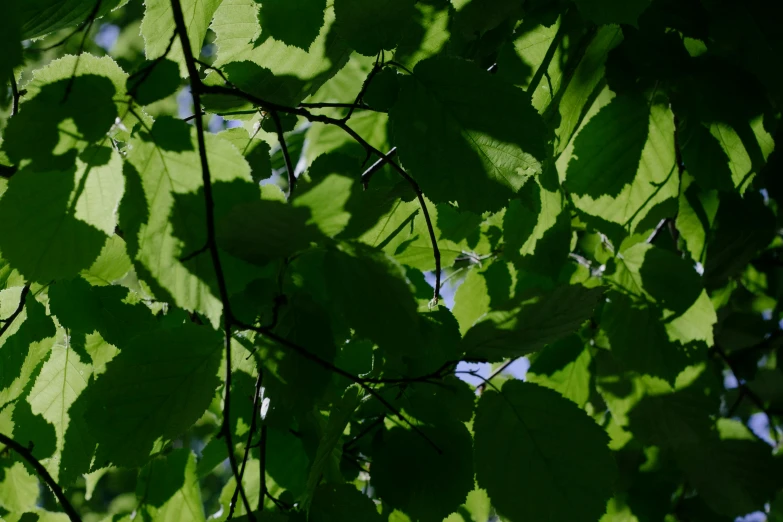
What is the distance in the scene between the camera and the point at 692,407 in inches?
63.6

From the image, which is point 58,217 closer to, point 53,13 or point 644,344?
point 53,13

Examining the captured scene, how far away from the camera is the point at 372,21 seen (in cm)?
86

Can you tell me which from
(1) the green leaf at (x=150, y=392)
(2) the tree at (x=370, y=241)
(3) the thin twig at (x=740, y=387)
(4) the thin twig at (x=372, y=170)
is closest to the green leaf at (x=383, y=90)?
(2) the tree at (x=370, y=241)

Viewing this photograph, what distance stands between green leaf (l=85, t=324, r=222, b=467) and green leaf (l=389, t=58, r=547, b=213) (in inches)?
14.2

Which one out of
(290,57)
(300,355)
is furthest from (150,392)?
(290,57)

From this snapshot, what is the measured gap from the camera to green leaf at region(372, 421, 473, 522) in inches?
37.6

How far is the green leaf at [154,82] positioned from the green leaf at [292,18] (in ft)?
0.63

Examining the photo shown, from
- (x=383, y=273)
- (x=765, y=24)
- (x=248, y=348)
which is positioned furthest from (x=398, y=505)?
(x=765, y=24)

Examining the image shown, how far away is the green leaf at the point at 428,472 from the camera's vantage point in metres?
0.95

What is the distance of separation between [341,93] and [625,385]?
95 cm

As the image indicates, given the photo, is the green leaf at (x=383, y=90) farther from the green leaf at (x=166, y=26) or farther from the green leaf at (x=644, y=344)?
the green leaf at (x=644, y=344)

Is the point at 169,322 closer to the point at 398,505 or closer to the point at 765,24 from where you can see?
the point at 398,505

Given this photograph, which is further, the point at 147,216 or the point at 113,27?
the point at 113,27

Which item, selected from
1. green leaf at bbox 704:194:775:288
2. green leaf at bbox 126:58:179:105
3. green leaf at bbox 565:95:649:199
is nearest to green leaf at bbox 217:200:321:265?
green leaf at bbox 126:58:179:105
